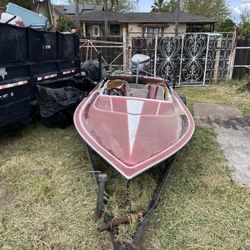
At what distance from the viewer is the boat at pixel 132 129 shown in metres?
2.66

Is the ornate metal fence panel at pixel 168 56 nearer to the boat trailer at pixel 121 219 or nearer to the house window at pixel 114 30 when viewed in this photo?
the boat trailer at pixel 121 219

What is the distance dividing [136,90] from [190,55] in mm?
4828

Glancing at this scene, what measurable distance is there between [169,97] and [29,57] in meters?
2.04

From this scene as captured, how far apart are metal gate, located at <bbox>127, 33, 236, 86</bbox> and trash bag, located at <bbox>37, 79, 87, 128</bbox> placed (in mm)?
4512

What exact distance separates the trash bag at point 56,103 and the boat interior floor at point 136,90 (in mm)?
610

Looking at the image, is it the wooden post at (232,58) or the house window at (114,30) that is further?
the house window at (114,30)

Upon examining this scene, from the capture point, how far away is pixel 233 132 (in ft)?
15.7

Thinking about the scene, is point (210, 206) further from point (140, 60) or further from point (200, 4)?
point (200, 4)

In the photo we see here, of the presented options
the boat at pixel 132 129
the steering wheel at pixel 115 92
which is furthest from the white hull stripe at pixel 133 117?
the steering wheel at pixel 115 92

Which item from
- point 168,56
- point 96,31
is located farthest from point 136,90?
point 96,31

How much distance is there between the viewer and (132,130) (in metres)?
2.95

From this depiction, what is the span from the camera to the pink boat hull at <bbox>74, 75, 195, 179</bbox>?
2.66 m

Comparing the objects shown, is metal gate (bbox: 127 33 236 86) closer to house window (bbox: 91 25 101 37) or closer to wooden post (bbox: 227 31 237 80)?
wooden post (bbox: 227 31 237 80)

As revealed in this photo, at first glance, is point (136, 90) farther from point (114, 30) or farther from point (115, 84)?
point (114, 30)
